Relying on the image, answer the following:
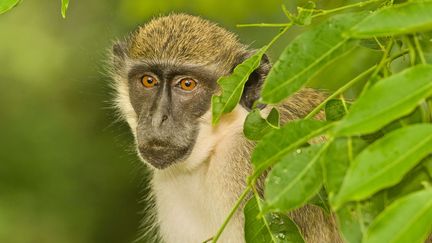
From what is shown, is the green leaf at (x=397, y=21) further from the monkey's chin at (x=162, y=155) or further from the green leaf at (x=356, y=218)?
the monkey's chin at (x=162, y=155)

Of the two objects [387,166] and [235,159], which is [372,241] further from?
[235,159]

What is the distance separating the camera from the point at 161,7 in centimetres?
644

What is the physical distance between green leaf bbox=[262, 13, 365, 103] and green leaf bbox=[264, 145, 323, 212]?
17cm

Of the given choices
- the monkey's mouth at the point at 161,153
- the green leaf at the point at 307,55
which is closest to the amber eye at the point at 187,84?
the monkey's mouth at the point at 161,153

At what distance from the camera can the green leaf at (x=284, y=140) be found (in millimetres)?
2240

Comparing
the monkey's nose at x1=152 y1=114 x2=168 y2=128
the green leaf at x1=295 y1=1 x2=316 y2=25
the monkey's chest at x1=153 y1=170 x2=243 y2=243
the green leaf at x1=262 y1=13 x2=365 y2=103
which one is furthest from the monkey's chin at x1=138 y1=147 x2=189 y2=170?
the green leaf at x1=262 y1=13 x2=365 y2=103

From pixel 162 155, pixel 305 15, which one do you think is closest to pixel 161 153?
pixel 162 155

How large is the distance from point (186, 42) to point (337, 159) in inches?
101

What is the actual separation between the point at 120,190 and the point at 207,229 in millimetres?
5423

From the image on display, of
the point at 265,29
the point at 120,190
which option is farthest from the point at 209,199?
the point at 120,190

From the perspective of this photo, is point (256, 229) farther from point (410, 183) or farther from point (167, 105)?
point (167, 105)

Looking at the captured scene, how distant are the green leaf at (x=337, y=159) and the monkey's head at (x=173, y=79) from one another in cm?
208

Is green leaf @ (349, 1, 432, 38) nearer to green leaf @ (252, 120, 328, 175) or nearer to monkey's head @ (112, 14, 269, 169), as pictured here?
green leaf @ (252, 120, 328, 175)

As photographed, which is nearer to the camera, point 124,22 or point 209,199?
point 209,199
